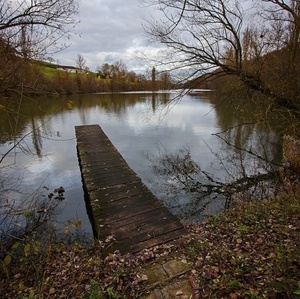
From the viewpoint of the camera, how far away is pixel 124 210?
403 cm

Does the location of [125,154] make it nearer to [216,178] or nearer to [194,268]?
[216,178]

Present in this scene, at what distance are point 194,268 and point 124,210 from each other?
74.5 inches

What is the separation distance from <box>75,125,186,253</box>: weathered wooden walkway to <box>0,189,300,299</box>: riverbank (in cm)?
21

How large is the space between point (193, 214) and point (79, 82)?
46963mm

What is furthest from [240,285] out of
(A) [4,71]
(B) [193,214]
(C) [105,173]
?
(A) [4,71]

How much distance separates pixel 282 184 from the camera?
6.09 metres

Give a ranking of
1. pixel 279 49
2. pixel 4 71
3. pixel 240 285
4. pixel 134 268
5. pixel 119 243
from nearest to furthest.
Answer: pixel 240 285
pixel 134 268
pixel 119 243
pixel 4 71
pixel 279 49

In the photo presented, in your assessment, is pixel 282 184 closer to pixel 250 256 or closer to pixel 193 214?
pixel 193 214

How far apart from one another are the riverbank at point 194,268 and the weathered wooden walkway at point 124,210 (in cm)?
21

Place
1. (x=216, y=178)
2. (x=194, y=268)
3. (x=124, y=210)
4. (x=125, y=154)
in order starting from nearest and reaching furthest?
1. (x=194, y=268)
2. (x=124, y=210)
3. (x=216, y=178)
4. (x=125, y=154)

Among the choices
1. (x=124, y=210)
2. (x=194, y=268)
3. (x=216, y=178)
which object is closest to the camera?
(x=194, y=268)


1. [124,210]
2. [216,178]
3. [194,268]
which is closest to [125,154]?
[216,178]

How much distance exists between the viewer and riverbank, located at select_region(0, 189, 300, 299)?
2.03 metres

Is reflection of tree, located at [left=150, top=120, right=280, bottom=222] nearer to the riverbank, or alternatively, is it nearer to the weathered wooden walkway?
the weathered wooden walkway
